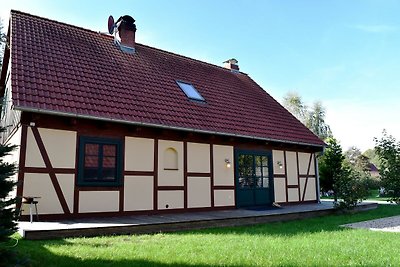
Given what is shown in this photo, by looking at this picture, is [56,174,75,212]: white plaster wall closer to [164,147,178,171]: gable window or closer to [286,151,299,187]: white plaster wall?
[164,147,178,171]: gable window

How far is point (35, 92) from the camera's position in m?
7.31

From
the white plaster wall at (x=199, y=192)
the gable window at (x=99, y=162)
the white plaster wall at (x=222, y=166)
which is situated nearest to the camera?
the gable window at (x=99, y=162)

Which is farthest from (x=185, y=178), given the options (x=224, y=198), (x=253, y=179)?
(x=253, y=179)

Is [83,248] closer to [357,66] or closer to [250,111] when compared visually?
[250,111]

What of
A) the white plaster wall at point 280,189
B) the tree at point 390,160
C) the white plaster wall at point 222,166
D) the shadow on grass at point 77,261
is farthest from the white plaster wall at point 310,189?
the shadow on grass at point 77,261

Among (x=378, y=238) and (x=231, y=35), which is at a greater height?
(x=231, y=35)

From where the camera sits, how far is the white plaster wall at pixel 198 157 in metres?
9.42

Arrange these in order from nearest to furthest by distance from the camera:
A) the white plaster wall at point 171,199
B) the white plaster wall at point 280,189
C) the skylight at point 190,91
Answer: the white plaster wall at point 171,199 → the skylight at point 190,91 → the white plaster wall at point 280,189

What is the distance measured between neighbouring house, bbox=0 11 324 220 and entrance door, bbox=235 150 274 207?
3cm

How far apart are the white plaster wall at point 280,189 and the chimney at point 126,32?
6560 mm

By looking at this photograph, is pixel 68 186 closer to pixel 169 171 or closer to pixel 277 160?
pixel 169 171

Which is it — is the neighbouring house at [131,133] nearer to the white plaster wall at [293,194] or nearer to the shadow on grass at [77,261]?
the white plaster wall at [293,194]

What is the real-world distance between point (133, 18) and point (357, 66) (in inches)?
341

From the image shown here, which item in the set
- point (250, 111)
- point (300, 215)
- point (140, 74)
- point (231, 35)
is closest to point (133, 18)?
point (140, 74)
